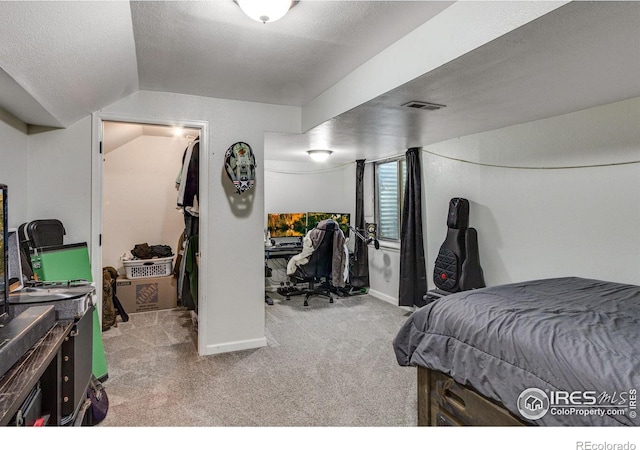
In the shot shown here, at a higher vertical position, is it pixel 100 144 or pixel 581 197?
pixel 100 144

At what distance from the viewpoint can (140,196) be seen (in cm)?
476

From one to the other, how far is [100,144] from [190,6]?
1.60 meters

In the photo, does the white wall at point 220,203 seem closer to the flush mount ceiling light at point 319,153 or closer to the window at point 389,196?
the flush mount ceiling light at point 319,153

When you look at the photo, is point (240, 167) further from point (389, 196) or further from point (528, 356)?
point (389, 196)

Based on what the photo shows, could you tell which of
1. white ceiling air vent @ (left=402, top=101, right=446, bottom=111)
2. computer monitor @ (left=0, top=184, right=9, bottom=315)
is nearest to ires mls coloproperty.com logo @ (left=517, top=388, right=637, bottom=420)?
white ceiling air vent @ (left=402, top=101, right=446, bottom=111)

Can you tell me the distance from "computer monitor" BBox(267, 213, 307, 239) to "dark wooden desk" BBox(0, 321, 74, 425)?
3812 mm

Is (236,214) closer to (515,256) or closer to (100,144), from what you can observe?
(100,144)

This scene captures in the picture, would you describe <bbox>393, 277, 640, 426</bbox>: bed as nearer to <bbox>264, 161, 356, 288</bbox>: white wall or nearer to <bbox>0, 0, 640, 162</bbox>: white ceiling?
<bbox>0, 0, 640, 162</bbox>: white ceiling

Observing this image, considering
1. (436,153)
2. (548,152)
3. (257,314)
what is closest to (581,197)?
(548,152)

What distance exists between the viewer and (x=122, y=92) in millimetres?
2541

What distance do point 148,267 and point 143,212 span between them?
87 centimetres

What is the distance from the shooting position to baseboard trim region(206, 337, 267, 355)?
9.82 feet

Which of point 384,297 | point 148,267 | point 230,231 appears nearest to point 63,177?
point 230,231

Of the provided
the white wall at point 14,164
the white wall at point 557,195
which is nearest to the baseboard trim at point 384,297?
the white wall at point 557,195
